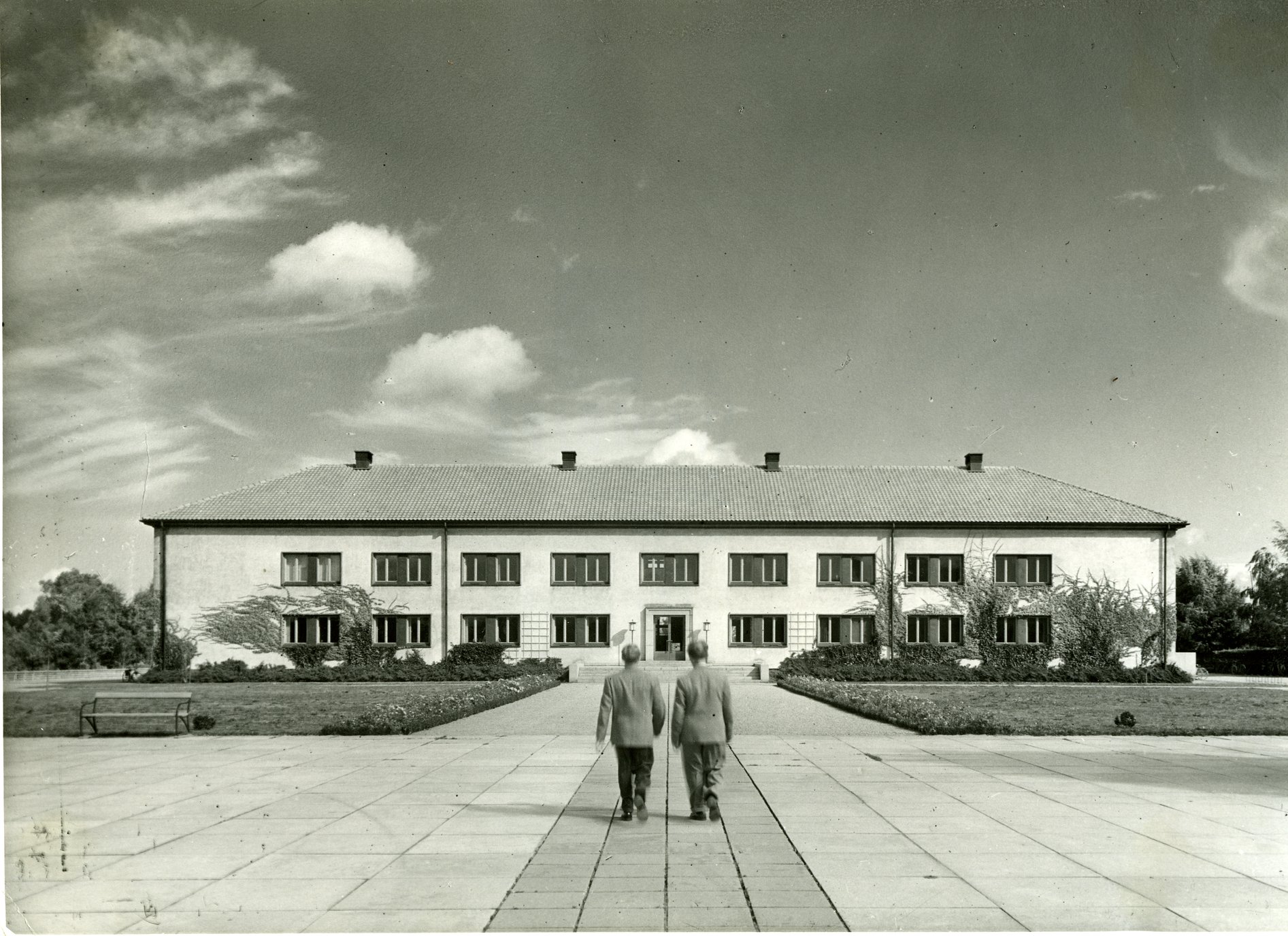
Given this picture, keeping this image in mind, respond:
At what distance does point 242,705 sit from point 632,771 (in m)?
17.5

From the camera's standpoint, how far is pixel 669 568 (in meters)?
39.8

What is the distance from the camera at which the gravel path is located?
16.8 metres

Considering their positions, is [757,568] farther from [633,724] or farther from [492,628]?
[633,724]

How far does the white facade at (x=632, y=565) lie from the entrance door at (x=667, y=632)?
8 centimetres

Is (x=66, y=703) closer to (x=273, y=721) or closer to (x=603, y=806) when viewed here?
(x=273, y=721)

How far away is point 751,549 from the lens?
39.8 meters

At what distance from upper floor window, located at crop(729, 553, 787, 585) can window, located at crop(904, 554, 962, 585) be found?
17.1ft

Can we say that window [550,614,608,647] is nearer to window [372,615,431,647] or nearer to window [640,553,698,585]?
window [640,553,698,585]

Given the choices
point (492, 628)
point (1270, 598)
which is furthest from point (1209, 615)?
point (492, 628)

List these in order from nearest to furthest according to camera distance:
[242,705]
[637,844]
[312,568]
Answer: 1. [637,844]
2. [242,705]
3. [312,568]

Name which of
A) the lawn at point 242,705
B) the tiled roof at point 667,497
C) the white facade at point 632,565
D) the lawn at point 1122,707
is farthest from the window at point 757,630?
the lawn at point 242,705

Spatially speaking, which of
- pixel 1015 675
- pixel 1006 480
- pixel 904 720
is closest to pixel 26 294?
pixel 904 720

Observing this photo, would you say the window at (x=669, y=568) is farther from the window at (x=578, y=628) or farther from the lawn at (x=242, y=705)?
the lawn at (x=242, y=705)

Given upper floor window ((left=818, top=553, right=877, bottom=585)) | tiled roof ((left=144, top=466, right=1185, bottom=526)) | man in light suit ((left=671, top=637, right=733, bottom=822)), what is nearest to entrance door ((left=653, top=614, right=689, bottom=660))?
tiled roof ((left=144, top=466, right=1185, bottom=526))
